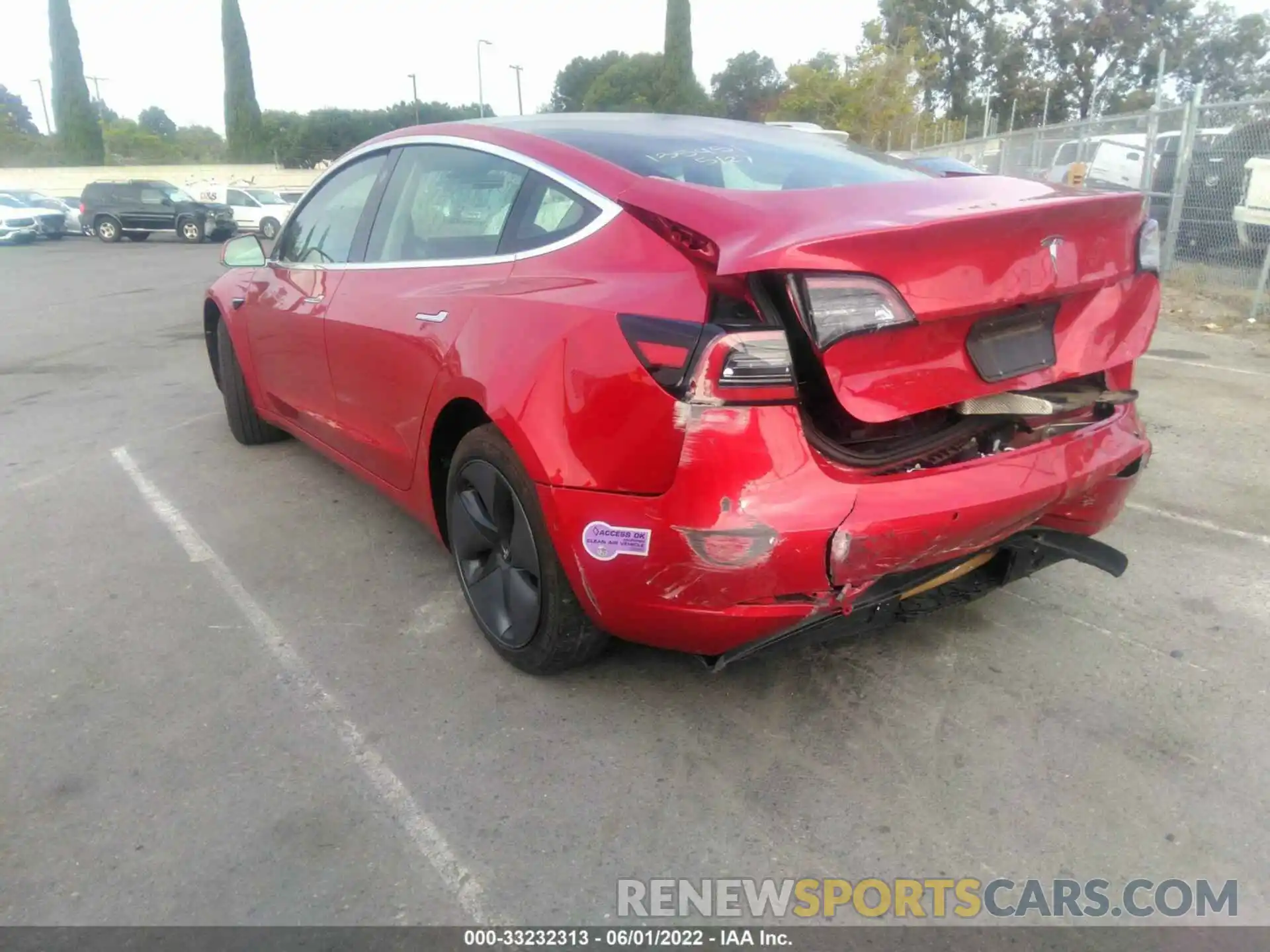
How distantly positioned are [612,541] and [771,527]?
437 millimetres

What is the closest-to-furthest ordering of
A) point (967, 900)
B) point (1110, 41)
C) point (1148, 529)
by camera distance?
point (967, 900), point (1148, 529), point (1110, 41)

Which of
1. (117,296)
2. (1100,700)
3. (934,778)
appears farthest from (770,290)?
(117,296)

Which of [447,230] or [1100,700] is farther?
[447,230]

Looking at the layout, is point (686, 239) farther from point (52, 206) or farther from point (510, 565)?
point (52, 206)

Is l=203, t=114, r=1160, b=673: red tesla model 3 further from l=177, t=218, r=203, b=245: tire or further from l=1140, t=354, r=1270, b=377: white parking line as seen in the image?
l=177, t=218, r=203, b=245: tire

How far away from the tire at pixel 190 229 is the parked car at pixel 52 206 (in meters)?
4.55

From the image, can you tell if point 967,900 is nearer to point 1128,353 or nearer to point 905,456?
point 905,456

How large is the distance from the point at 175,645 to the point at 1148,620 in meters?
3.40

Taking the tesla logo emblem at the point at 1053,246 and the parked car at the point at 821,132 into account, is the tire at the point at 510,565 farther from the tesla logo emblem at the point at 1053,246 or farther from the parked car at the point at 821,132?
the parked car at the point at 821,132

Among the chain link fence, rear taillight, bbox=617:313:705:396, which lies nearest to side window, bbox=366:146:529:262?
rear taillight, bbox=617:313:705:396

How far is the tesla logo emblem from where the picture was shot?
7.73 feet

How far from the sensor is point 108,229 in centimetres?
2702

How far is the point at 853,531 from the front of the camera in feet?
7.19

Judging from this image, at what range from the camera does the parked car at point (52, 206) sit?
27641 mm
